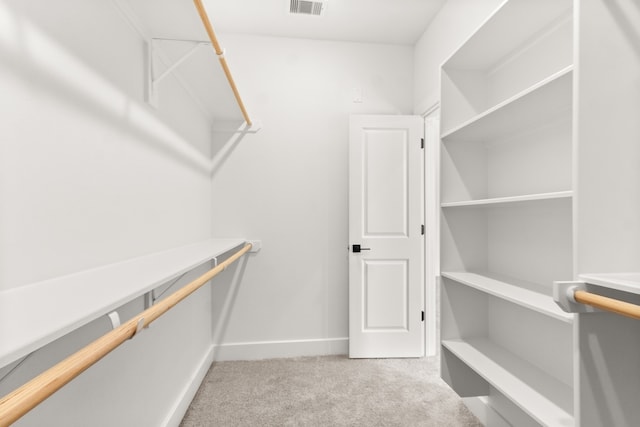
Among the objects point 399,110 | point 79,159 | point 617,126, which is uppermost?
point 399,110

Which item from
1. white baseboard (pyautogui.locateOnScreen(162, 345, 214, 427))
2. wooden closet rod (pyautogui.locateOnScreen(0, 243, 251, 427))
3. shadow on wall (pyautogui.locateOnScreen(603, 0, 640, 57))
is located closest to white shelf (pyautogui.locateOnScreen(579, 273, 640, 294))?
shadow on wall (pyautogui.locateOnScreen(603, 0, 640, 57))

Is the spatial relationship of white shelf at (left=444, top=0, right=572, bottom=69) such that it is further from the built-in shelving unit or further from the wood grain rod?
the wood grain rod

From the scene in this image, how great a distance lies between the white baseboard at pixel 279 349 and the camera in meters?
2.53

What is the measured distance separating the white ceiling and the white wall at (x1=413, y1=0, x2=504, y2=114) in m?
0.11

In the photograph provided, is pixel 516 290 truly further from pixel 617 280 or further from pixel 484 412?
pixel 484 412

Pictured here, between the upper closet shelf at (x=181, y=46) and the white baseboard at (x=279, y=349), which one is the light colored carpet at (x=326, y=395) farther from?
the upper closet shelf at (x=181, y=46)

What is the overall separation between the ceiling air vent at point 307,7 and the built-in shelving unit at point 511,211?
3.54 ft

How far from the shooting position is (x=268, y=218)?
2590mm

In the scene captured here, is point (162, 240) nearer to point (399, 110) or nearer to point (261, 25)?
point (261, 25)

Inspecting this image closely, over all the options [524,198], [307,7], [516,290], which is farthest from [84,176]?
[307,7]

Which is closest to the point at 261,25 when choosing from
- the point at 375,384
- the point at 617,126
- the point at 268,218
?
the point at 268,218

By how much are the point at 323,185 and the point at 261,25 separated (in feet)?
4.34

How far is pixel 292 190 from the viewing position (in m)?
2.61

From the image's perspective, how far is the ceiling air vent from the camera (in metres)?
2.15
